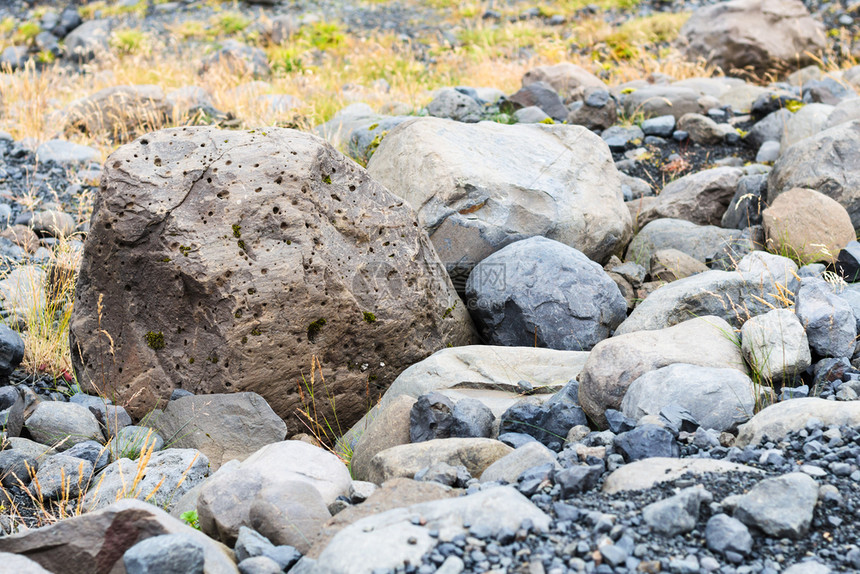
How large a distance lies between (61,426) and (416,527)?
225 cm

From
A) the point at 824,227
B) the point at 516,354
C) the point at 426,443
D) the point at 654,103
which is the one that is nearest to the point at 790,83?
the point at 654,103

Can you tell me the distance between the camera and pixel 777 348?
3.20 meters

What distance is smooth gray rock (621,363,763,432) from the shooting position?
2893 millimetres

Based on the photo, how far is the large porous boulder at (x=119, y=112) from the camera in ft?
25.6

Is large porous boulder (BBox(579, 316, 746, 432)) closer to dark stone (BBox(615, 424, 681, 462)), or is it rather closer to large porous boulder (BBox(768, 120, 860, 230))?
dark stone (BBox(615, 424, 681, 462))

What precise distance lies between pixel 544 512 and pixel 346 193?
7.23 feet

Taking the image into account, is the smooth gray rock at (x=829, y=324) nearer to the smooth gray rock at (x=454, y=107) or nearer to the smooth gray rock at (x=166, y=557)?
the smooth gray rock at (x=166, y=557)

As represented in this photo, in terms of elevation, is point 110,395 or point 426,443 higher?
point 426,443

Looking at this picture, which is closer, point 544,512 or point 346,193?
point 544,512

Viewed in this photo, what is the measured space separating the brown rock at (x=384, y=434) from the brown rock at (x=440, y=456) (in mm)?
290

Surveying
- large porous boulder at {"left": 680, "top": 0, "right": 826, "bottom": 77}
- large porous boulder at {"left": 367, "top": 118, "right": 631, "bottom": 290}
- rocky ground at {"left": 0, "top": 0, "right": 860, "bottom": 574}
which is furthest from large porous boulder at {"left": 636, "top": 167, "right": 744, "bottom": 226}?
large porous boulder at {"left": 680, "top": 0, "right": 826, "bottom": 77}

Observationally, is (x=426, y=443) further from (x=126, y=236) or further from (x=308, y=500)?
(x=126, y=236)

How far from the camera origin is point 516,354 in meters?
3.87

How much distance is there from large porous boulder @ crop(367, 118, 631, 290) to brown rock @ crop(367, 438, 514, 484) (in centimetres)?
192
